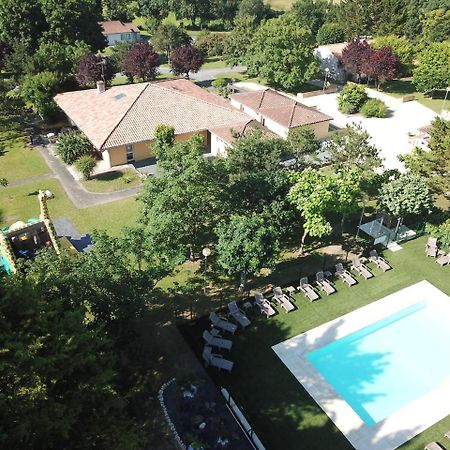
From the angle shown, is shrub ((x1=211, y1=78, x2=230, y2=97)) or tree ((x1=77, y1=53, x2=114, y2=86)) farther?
shrub ((x1=211, y1=78, x2=230, y2=97))

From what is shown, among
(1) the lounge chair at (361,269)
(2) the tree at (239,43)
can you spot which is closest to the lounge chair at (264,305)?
(1) the lounge chair at (361,269)

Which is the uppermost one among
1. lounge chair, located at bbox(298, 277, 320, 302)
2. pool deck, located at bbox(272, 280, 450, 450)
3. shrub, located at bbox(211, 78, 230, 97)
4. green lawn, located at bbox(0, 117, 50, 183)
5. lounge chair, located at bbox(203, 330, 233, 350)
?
shrub, located at bbox(211, 78, 230, 97)

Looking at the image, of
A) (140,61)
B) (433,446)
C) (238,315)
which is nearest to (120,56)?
(140,61)

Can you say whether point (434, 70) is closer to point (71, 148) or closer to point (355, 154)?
point (355, 154)

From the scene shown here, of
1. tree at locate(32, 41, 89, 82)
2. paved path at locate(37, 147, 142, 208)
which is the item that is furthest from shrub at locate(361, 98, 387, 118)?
tree at locate(32, 41, 89, 82)

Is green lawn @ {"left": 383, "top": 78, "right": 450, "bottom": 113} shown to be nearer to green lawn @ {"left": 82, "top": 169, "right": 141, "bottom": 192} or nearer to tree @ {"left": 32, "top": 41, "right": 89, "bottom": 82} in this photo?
green lawn @ {"left": 82, "top": 169, "right": 141, "bottom": 192}

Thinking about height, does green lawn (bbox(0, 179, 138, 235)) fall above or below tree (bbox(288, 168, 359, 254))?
below

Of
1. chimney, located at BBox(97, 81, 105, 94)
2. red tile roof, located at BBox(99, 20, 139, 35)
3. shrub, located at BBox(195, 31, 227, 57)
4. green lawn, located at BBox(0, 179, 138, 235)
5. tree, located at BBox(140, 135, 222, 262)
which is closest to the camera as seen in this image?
tree, located at BBox(140, 135, 222, 262)
